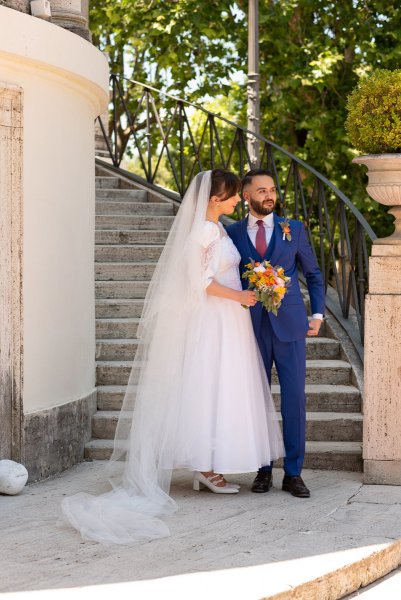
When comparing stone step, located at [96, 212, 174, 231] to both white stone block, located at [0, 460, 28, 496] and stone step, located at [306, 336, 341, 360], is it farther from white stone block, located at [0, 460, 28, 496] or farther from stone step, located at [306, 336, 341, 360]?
white stone block, located at [0, 460, 28, 496]

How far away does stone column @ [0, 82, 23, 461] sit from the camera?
670 cm

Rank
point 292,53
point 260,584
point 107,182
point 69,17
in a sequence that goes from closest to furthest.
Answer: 1. point 260,584
2. point 69,17
3. point 107,182
4. point 292,53

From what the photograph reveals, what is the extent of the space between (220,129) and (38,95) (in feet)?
39.7

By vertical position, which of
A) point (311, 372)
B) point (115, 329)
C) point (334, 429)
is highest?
point (115, 329)

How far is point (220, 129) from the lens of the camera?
1888 centimetres

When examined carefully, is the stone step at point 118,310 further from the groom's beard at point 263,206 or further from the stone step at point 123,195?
the groom's beard at point 263,206

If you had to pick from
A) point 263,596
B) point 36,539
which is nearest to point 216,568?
point 263,596

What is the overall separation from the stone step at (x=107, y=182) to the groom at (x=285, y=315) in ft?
17.8

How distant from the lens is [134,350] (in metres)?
8.66

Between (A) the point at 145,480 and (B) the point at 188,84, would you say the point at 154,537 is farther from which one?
(B) the point at 188,84

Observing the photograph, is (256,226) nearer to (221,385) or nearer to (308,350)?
(221,385)

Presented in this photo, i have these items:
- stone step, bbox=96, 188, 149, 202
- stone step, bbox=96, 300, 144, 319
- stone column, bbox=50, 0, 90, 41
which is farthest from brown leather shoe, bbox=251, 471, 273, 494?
stone step, bbox=96, 188, 149, 202

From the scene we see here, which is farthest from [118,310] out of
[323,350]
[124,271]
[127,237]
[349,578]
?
[349,578]

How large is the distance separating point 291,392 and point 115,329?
2.53 m
